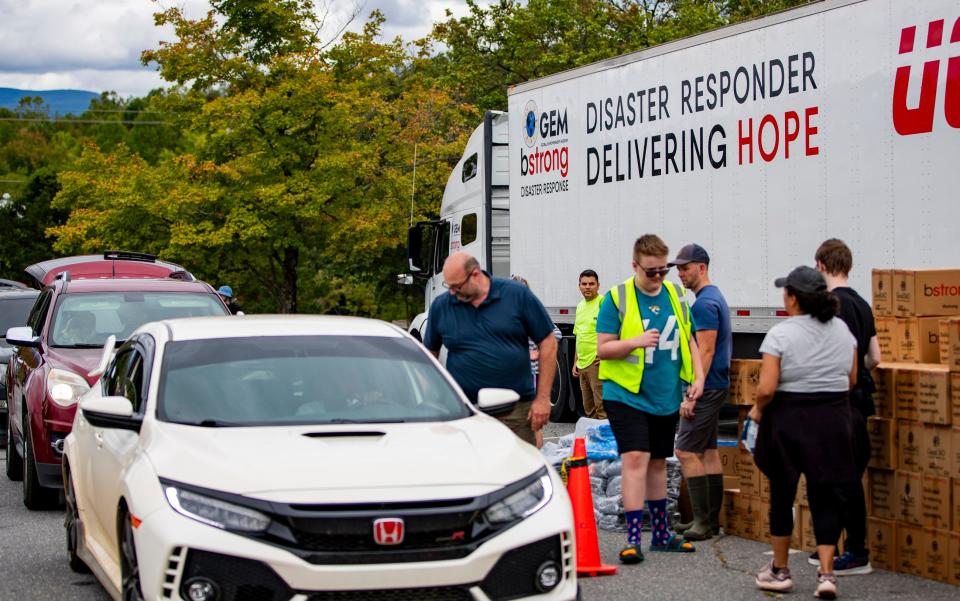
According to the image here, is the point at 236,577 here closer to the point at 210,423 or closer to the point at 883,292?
the point at 210,423

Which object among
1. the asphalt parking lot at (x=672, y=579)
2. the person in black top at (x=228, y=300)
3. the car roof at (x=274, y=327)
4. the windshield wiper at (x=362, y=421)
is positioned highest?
the person in black top at (x=228, y=300)

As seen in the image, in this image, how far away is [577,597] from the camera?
5.34 metres

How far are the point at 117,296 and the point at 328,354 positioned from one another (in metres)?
5.33

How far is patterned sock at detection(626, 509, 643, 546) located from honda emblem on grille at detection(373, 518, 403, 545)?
2926mm

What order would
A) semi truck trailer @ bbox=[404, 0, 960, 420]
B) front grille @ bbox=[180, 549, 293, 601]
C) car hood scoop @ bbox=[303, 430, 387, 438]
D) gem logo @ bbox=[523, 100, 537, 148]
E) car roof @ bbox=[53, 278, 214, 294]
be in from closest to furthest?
front grille @ bbox=[180, 549, 293, 601]
car hood scoop @ bbox=[303, 430, 387, 438]
semi truck trailer @ bbox=[404, 0, 960, 420]
car roof @ bbox=[53, 278, 214, 294]
gem logo @ bbox=[523, 100, 537, 148]

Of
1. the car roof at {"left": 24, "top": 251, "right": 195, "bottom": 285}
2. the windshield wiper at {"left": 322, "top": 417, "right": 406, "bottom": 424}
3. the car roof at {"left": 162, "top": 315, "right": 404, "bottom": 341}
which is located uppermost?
the car roof at {"left": 24, "top": 251, "right": 195, "bottom": 285}

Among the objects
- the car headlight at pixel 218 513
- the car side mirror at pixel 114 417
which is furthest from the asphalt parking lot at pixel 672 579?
the car headlight at pixel 218 513

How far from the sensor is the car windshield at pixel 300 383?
5.94m

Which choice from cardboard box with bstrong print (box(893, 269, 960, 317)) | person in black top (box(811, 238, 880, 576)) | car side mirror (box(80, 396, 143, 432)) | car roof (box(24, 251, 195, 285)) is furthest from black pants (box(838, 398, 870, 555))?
car roof (box(24, 251, 195, 285))

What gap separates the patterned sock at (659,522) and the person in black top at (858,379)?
1.06 metres

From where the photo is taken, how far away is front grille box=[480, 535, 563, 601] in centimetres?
505

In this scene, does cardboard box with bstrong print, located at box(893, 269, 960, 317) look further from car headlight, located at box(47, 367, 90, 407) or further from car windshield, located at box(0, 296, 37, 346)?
car windshield, located at box(0, 296, 37, 346)

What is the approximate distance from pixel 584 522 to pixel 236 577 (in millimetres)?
2940

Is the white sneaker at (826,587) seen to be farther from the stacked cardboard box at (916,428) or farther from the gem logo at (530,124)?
the gem logo at (530,124)
